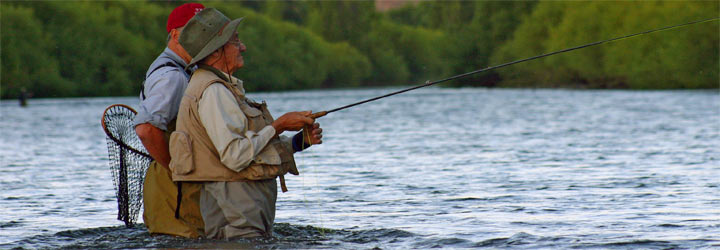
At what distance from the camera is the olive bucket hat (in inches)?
236

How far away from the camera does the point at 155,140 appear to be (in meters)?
6.08

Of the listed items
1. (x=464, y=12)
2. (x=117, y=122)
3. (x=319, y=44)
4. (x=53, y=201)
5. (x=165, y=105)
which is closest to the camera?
(x=165, y=105)

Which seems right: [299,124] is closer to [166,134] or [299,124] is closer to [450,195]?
[166,134]

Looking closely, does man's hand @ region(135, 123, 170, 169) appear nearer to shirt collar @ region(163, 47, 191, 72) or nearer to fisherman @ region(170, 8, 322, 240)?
fisherman @ region(170, 8, 322, 240)

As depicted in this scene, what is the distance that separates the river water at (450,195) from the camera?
25.2ft

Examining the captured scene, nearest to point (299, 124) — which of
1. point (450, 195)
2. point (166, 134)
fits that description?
point (166, 134)

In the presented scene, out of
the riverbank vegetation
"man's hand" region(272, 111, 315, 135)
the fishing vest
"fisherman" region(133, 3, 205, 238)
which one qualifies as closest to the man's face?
the fishing vest

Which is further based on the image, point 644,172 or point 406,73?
point 406,73

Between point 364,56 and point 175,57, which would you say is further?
point 364,56

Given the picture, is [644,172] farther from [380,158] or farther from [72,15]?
[72,15]

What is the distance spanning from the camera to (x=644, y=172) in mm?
12789

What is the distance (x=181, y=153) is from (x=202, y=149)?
4.4 inches

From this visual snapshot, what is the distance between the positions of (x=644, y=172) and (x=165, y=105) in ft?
26.1

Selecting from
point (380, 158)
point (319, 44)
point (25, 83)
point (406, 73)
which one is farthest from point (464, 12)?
point (380, 158)
